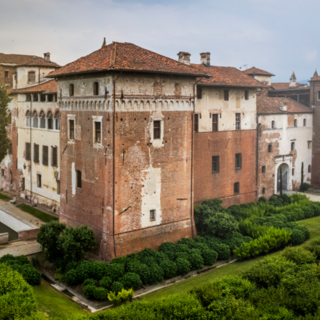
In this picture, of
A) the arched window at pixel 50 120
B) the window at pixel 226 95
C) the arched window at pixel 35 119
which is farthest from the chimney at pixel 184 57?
the arched window at pixel 35 119

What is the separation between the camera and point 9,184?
4309cm

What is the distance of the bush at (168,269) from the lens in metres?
23.8

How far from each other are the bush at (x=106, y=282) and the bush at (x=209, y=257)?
21.6 ft

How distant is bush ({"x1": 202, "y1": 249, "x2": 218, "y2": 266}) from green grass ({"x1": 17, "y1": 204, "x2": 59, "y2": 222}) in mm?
13070

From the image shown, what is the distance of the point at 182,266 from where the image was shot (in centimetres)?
2430

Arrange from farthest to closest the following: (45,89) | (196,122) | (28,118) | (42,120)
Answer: (28,118) < (42,120) < (45,89) < (196,122)

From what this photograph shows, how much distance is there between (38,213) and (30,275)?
1348 centimetres

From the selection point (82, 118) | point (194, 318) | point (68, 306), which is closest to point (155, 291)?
point (68, 306)

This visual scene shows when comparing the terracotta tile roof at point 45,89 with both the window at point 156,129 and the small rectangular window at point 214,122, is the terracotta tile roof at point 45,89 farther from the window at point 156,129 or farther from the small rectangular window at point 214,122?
the small rectangular window at point 214,122

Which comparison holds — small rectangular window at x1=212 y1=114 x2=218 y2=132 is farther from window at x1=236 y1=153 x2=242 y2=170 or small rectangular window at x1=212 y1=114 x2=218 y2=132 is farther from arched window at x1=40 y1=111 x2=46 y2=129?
arched window at x1=40 y1=111 x2=46 y2=129

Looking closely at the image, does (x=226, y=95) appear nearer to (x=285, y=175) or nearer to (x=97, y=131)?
(x=97, y=131)

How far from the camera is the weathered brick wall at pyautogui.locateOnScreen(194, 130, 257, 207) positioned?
A: 32219 millimetres

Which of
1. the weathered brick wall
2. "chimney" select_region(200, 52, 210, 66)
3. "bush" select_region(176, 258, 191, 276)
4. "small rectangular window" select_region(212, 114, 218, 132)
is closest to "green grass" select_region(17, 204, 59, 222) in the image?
the weathered brick wall

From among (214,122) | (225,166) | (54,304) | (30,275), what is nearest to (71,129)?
(30,275)
